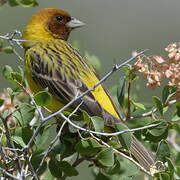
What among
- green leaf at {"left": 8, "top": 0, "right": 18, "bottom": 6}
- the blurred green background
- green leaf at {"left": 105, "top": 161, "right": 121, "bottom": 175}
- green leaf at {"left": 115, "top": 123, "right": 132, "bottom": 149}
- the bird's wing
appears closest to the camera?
green leaf at {"left": 115, "top": 123, "right": 132, "bottom": 149}

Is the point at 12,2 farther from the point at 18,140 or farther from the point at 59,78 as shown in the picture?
the point at 18,140

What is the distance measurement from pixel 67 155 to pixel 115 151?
18.4 inches

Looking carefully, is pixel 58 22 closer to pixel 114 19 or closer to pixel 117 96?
pixel 117 96

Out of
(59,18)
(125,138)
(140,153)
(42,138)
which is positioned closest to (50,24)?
(59,18)

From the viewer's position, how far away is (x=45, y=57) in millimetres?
5152

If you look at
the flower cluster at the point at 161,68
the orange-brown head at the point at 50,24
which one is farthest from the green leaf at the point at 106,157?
the orange-brown head at the point at 50,24

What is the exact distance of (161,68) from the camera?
13.3ft

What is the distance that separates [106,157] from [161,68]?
0.63m

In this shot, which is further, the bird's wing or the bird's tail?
the bird's wing

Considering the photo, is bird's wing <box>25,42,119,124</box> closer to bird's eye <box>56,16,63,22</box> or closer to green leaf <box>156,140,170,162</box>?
bird's eye <box>56,16,63,22</box>

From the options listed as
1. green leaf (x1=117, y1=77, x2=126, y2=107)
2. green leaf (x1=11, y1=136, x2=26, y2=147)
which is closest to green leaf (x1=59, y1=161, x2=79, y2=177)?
green leaf (x1=11, y1=136, x2=26, y2=147)

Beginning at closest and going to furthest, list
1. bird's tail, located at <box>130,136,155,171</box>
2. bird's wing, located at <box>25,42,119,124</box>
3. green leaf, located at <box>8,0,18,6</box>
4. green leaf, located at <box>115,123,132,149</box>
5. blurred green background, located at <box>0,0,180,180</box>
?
green leaf, located at <box>115,123,132,149</box>
bird's tail, located at <box>130,136,155,171</box>
green leaf, located at <box>8,0,18,6</box>
bird's wing, located at <box>25,42,119,124</box>
blurred green background, located at <box>0,0,180,180</box>

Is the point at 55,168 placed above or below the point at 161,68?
below

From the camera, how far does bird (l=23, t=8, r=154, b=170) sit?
14.9 ft
